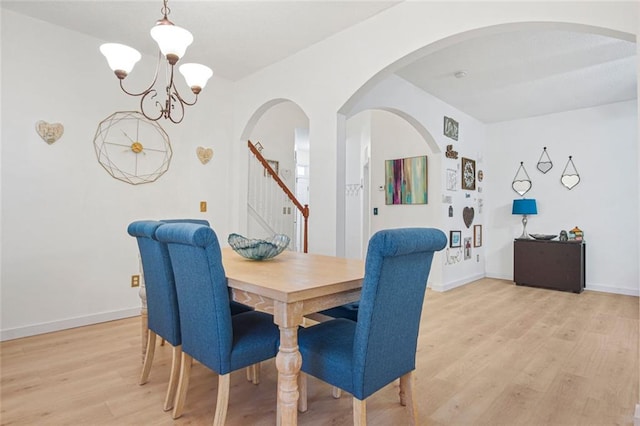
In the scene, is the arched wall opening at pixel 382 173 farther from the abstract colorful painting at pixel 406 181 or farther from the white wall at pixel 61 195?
the white wall at pixel 61 195

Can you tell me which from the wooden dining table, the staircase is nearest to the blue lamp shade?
the staircase

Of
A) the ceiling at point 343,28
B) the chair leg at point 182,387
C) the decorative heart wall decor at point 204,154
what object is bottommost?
the chair leg at point 182,387

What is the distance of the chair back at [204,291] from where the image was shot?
1449 mm

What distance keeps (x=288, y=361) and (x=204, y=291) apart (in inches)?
18.4

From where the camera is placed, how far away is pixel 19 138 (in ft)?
9.39

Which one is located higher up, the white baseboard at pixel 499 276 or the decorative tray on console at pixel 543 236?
the decorative tray on console at pixel 543 236

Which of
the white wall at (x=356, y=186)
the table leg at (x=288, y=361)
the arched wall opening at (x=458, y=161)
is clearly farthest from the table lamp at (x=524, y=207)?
the table leg at (x=288, y=361)

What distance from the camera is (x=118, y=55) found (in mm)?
1952

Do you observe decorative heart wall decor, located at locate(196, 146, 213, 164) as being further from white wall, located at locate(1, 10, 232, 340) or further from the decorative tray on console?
the decorative tray on console

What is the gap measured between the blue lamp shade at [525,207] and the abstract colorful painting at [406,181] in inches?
63.5

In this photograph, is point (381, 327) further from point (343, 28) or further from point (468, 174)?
point (468, 174)

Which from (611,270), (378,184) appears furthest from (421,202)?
(611,270)

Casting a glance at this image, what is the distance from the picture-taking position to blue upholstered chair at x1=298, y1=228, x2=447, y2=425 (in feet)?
4.14

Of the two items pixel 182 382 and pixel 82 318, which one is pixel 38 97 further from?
pixel 182 382
